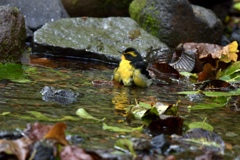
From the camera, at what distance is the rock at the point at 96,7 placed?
1098 cm

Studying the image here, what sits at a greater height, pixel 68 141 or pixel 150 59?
pixel 68 141

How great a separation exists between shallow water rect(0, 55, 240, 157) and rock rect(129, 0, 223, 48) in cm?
281

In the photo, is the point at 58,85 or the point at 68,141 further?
the point at 58,85

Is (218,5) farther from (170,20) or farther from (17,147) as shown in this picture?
(17,147)

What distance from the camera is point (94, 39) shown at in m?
8.89

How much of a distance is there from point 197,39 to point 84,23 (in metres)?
2.20

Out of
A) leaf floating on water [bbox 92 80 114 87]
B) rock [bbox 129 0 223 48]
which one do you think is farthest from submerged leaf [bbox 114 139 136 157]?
rock [bbox 129 0 223 48]

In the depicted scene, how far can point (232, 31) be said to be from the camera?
11781 mm

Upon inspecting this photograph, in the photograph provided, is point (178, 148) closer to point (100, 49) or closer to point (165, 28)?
point (100, 49)

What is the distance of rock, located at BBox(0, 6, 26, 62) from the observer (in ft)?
24.0

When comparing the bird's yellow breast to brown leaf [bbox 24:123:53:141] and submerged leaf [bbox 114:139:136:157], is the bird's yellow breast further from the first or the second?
brown leaf [bbox 24:123:53:141]

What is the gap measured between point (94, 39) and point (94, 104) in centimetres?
411

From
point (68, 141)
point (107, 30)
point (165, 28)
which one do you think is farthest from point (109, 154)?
point (165, 28)

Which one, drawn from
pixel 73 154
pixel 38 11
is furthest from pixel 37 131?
pixel 38 11
